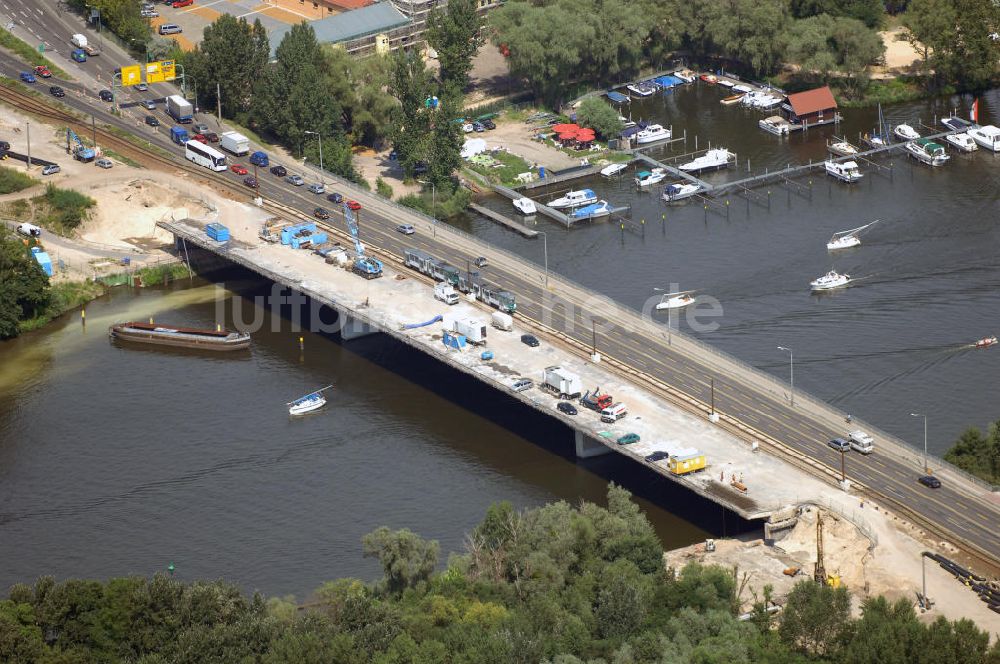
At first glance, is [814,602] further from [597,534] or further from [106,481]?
[106,481]

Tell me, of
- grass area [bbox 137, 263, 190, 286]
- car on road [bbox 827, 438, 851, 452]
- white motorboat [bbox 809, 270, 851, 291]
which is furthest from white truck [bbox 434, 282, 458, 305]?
car on road [bbox 827, 438, 851, 452]

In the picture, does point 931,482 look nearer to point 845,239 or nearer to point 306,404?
point 845,239

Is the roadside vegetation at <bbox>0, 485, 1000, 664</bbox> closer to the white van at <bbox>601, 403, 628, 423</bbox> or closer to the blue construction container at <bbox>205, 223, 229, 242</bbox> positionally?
the white van at <bbox>601, 403, 628, 423</bbox>

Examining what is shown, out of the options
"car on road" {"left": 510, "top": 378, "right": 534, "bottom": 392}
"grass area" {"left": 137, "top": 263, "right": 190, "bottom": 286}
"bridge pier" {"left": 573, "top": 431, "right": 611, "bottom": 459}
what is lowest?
"bridge pier" {"left": 573, "top": 431, "right": 611, "bottom": 459}

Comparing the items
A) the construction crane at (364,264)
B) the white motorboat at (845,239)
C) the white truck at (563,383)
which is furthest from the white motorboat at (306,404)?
the white motorboat at (845,239)

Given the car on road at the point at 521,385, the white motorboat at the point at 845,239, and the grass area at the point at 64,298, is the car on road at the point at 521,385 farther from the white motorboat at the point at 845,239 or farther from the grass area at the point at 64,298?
the grass area at the point at 64,298

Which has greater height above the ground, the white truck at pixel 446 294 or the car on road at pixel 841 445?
the white truck at pixel 446 294
